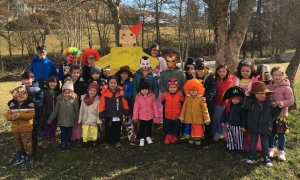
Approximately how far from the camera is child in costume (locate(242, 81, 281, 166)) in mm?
4305

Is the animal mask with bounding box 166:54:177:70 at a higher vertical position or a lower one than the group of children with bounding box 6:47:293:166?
higher

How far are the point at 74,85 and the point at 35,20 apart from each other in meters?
21.8

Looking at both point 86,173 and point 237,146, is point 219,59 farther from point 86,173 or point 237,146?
point 86,173

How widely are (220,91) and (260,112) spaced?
1048mm

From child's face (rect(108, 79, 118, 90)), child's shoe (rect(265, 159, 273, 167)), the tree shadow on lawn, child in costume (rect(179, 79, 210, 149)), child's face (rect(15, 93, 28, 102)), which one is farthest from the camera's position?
child's face (rect(108, 79, 118, 90))

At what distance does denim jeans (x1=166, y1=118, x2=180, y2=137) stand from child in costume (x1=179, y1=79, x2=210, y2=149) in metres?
0.30

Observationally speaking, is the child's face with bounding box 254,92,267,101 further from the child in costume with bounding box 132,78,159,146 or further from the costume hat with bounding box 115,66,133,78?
the costume hat with bounding box 115,66,133,78

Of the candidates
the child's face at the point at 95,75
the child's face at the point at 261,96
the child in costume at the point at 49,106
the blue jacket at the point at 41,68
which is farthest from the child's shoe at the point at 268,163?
the blue jacket at the point at 41,68

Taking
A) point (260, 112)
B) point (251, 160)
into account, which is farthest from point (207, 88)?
point (251, 160)

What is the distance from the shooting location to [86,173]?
4.39 m

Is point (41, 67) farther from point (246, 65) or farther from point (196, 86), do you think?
point (246, 65)

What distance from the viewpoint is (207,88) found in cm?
503

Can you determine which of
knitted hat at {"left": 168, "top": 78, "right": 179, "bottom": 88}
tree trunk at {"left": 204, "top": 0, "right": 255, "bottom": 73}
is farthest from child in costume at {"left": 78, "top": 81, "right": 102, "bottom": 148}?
tree trunk at {"left": 204, "top": 0, "right": 255, "bottom": 73}

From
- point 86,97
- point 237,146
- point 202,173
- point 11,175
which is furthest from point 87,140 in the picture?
point 237,146
